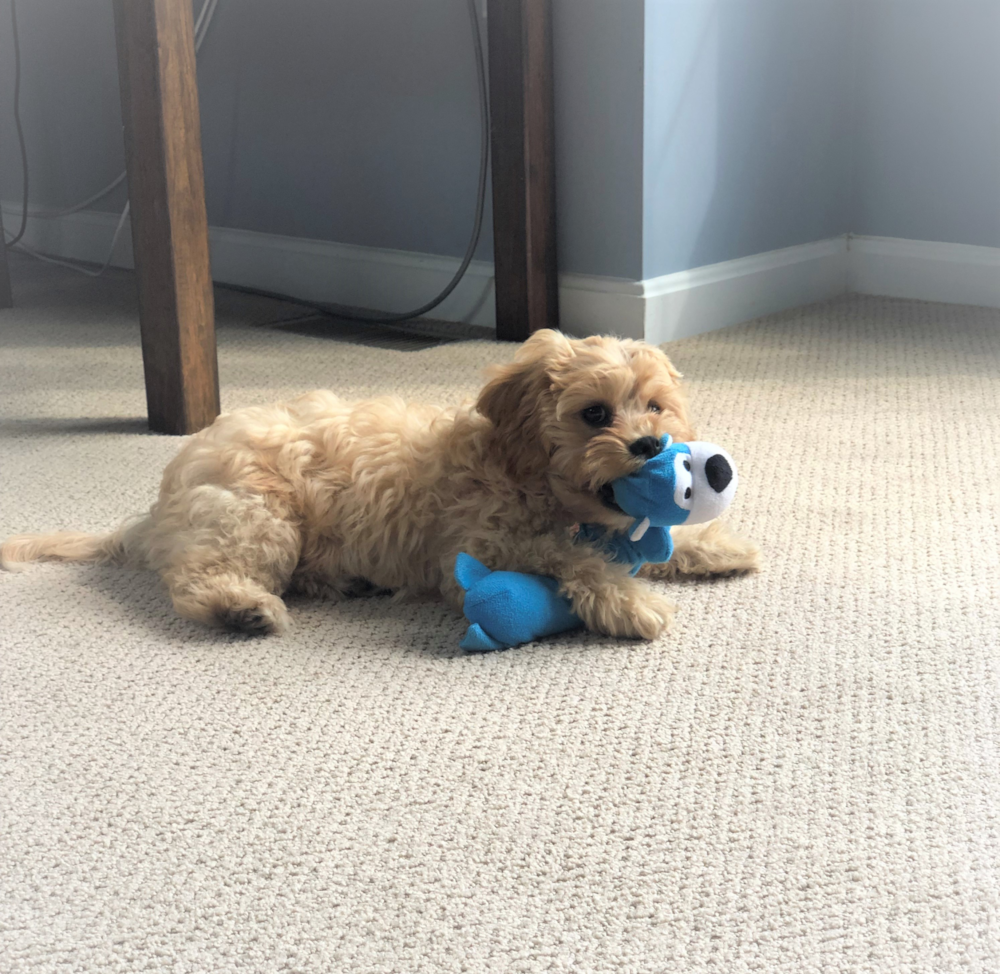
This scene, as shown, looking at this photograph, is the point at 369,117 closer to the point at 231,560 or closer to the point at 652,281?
the point at 652,281

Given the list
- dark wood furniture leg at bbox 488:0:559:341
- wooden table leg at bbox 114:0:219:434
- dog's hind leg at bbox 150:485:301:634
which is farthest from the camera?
dark wood furniture leg at bbox 488:0:559:341

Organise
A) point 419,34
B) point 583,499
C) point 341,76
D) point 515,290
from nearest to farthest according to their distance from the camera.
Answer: point 583,499
point 515,290
point 419,34
point 341,76

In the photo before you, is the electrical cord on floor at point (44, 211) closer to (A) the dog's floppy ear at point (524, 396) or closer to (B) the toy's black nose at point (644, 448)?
(A) the dog's floppy ear at point (524, 396)

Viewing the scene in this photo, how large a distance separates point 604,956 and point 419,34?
8.59 feet

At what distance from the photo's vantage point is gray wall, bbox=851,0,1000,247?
2.93 meters

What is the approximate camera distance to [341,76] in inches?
125

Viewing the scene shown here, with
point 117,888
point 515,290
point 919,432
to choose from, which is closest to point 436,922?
point 117,888

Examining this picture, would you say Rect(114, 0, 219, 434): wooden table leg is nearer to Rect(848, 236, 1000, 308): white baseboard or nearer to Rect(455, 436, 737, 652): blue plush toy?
Rect(455, 436, 737, 652): blue plush toy

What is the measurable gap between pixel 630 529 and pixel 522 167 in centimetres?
161

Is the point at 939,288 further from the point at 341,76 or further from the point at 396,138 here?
the point at 341,76

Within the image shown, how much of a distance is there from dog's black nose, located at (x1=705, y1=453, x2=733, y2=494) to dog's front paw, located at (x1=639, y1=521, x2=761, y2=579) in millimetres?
218

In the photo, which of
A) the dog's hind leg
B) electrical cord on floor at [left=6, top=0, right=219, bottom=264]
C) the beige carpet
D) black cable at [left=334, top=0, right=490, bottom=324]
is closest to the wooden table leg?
the beige carpet

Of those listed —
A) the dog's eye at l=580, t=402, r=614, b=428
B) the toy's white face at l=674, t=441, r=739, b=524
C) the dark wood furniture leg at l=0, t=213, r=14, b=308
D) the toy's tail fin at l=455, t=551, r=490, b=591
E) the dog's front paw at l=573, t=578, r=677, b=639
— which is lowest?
the dark wood furniture leg at l=0, t=213, r=14, b=308

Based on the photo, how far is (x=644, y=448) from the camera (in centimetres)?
121
